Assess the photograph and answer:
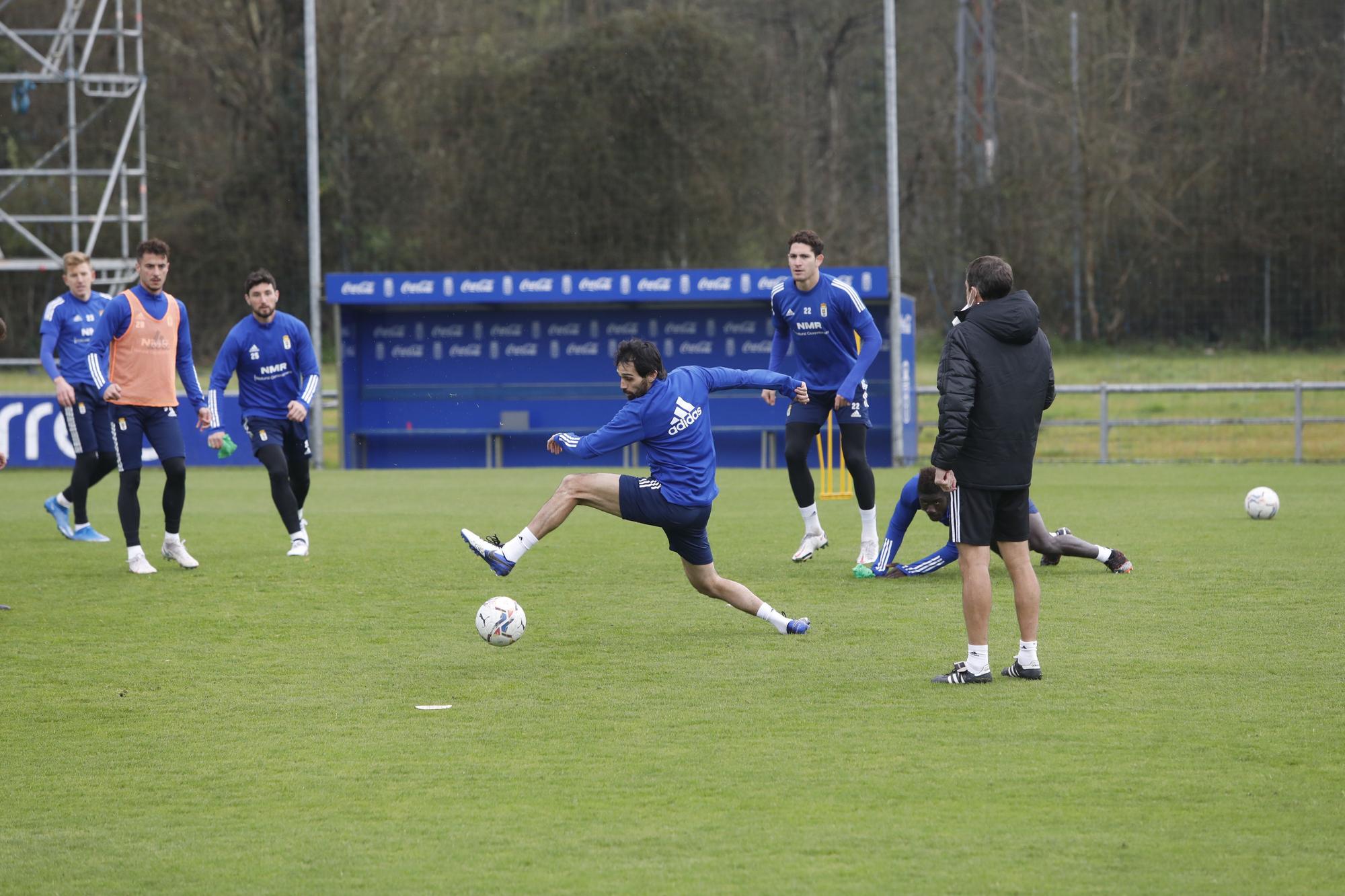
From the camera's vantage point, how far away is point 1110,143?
27969mm

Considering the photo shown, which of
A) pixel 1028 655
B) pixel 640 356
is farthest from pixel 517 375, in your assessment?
pixel 1028 655

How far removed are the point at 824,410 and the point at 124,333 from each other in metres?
4.71

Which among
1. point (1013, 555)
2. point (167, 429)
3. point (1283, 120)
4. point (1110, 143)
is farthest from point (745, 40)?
point (1013, 555)

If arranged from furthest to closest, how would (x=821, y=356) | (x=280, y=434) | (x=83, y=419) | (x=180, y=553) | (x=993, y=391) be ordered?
(x=83, y=419) < (x=280, y=434) < (x=180, y=553) < (x=821, y=356) < (x=993, y=391)

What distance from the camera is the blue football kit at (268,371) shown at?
10805 mm

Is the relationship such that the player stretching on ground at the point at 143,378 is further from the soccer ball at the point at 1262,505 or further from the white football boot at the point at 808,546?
the soccer ball at the point at 1262,505

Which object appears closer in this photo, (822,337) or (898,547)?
(898,547)

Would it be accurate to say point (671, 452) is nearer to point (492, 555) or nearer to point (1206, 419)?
point (492, 555)

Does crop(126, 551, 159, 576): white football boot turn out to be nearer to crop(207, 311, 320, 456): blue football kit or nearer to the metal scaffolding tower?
crop(207, 311, 320, 456): blue football kit

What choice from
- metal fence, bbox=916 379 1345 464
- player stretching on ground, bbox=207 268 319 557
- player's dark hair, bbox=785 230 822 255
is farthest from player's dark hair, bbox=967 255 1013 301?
metal fence, bbox=916 379 1345 464

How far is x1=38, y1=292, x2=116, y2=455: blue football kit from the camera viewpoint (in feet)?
39.3

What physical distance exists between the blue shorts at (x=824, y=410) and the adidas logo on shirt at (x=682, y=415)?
9.69 feet

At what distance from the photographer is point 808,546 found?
10.8 m

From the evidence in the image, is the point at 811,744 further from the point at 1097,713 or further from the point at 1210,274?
the point at 1210,274
